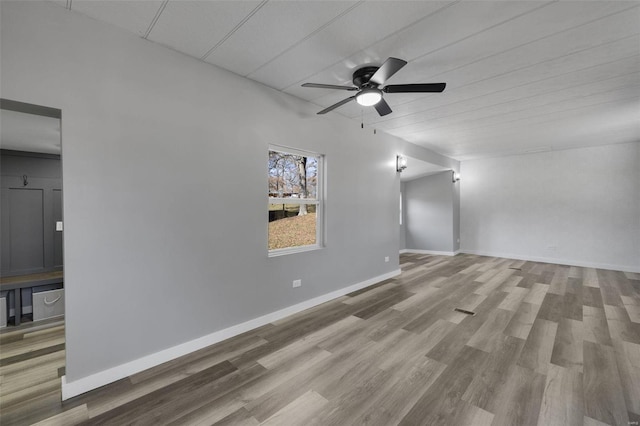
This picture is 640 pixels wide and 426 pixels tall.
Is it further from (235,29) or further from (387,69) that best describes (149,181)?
(387,69)

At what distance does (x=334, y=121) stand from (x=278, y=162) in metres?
1.13

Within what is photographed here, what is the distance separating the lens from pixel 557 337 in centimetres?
269

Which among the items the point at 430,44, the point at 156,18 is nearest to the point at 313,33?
the point at 430,44

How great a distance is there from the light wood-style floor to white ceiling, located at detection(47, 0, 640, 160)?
2.71m

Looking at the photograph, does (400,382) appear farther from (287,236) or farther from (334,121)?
(334,121)

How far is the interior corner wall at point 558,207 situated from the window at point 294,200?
5.93 meters

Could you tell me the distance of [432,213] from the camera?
763 cm

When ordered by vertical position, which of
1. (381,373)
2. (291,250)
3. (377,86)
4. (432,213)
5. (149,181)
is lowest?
(381,373)

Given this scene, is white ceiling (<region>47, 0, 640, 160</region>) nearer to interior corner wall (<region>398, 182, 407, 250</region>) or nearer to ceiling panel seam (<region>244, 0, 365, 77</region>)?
ceiling panel seam (<region>244, 0, 365, 77</region>)

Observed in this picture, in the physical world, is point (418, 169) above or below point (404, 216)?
above

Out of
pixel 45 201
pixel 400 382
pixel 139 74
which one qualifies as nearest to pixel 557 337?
pixel 400 382

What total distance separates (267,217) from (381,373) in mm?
1887

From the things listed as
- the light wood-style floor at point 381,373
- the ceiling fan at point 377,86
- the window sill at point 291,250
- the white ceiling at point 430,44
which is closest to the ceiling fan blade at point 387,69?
the ceiling fan at point 377,86

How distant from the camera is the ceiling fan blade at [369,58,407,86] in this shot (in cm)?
197
